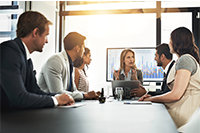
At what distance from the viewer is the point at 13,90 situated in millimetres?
1329

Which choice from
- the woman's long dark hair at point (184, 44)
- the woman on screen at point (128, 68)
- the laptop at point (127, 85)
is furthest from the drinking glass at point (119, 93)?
the woman on screen at point (128, 68)

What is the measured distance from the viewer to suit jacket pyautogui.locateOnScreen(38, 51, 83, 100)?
203cm

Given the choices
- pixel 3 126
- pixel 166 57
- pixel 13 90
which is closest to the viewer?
pixel 3 126

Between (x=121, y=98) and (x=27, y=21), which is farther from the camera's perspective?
(x=121, y=98)

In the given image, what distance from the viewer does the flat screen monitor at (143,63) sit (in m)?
4.21

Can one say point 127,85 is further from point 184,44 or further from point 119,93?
point 184,44

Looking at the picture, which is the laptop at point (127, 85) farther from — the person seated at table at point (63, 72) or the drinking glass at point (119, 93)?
the person seated at table at point (63, 72)

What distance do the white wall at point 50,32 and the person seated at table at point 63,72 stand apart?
2.16 metres

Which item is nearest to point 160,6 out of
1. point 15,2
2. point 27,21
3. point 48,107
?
point 15,2

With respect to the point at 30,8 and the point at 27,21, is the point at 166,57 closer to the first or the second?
the point at 27,21

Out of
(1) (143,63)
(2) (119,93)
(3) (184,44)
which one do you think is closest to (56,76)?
(2) (119,93)

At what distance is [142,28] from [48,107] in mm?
3635

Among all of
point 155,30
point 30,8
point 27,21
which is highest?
point 30,8

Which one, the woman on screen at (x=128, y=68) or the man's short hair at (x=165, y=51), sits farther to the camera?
the woman on screen at (x=128, y=68)
